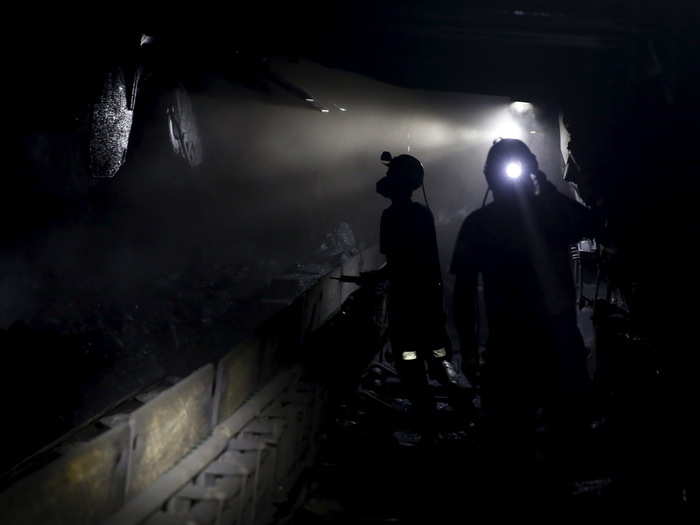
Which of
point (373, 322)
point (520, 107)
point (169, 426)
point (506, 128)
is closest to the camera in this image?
point (169, 426)

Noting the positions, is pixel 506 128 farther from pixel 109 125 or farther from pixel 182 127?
pixel 109 125

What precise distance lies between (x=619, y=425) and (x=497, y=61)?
3415 mm

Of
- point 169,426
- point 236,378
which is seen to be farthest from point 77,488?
point 236,378

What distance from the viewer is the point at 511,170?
3.30 metres

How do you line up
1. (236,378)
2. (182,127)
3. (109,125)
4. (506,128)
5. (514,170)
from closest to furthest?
(514,170) < (236,378) < (109,125) < (182,127) < (506,128)

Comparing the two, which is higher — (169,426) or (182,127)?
(182,127)

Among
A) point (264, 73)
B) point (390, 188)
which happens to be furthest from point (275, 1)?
point (264, 73)

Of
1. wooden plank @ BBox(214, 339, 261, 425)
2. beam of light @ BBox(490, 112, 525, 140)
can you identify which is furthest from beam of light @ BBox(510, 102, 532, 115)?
wooden plank @ BBox(214, 339, 261, 425)

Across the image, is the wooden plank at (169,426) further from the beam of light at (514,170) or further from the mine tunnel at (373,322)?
the beam of light at (514,170)

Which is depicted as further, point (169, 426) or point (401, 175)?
point (401, 175)

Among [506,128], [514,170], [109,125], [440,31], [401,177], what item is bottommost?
[514,170]

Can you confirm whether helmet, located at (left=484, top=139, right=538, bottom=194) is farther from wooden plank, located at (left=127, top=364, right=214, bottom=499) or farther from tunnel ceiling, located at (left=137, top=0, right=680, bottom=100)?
wooden plank, located at (left=127, top=364, right=214, bottom=499)

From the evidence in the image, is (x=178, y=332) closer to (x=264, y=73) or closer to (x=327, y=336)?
(x=327, y=336)

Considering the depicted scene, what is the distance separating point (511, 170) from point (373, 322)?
4.24m
